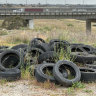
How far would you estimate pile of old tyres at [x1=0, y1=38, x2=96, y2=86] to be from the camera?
816 cm

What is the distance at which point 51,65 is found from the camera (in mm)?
8977

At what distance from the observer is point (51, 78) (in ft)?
26.5

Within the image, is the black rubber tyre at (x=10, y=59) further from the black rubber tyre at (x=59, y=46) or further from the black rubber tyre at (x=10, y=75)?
the black rubber tyre at (x=59, y=46)

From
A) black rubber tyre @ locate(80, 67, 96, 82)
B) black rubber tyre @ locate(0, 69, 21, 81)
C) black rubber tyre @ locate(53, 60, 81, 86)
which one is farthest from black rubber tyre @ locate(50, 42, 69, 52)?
black rubber tyre @ locate(0, 69, 21, 81)

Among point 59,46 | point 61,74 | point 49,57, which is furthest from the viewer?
point 59,46

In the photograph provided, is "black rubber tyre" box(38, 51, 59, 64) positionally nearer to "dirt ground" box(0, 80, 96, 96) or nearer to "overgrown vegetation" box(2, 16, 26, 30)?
"dirt ground" box(0, 80, 96, 96)

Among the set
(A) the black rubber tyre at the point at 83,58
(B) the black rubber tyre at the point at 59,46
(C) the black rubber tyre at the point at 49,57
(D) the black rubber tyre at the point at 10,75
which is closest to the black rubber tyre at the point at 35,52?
(B) the black rubber tyre at the point at 59,46

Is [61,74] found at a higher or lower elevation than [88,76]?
higher

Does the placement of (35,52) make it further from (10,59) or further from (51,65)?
(51,65)

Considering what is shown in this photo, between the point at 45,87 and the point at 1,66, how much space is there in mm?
2381

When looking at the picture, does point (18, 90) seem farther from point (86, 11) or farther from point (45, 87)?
point (86, 11)

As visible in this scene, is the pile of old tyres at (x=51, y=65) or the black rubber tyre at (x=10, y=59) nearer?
the pile of old tyres at (x=51, y=65)

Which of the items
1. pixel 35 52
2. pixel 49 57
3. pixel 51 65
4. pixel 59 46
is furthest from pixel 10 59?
pixel 59 46

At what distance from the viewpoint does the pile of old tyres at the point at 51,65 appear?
26.8 feet
